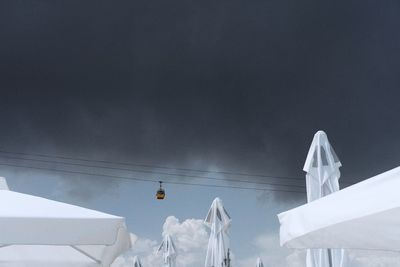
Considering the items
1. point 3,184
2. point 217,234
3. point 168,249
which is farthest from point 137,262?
point 3,184

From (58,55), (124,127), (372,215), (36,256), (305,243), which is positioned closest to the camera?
(372,215)

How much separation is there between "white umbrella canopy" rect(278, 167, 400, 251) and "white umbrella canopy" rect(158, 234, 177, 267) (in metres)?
13.7

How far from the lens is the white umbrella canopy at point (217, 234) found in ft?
43.3

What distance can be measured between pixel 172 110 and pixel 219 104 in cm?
203

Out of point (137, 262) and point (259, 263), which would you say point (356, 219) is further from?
point (137, 262)

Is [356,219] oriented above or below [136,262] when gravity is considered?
below

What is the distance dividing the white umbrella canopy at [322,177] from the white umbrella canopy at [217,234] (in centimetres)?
662

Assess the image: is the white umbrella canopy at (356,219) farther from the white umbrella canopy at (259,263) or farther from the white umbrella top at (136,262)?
the white umbrella top at (136,262)

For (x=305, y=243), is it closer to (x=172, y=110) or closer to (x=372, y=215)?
(x=372, y=215)

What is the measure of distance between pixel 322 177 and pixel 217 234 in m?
7.20

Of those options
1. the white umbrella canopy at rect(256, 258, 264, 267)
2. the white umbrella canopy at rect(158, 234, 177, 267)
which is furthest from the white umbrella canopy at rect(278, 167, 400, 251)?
the white umbrella canopy at rect(256, 258, 264, 267)

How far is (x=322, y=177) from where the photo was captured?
6.87 m

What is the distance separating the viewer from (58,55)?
1995 centimetres

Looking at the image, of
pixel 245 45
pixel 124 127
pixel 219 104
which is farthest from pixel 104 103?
pixel 245 45
